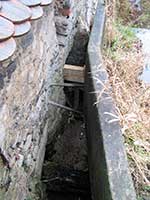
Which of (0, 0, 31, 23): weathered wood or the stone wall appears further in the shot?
the stone wall

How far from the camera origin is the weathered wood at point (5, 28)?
5.36ft

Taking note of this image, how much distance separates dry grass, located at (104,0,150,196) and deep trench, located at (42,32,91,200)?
1.33 feet

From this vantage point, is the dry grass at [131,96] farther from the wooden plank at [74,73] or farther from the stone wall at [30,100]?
the stone wall at [30,100]

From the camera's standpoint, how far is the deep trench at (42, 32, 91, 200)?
11.9 ft

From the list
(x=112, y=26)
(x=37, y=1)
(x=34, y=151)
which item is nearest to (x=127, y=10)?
(x=112, y=26)

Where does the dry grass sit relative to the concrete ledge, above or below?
below

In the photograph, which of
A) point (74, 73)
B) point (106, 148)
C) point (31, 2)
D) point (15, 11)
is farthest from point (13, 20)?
point (74, 73)

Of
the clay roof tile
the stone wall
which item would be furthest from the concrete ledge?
the clay roof tile

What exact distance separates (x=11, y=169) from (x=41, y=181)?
123cm

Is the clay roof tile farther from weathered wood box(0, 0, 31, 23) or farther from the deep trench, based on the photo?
the deep trench

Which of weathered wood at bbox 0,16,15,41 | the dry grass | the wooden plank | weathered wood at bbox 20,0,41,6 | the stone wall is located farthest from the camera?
the wooden plank

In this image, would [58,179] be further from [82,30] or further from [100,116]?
[82,30]

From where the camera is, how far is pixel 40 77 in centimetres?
295

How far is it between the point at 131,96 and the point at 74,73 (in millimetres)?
726
